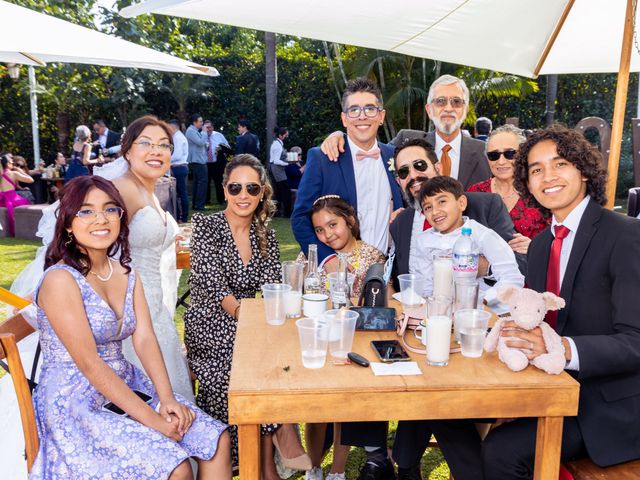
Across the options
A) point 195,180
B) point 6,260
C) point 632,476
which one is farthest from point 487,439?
point 195,180

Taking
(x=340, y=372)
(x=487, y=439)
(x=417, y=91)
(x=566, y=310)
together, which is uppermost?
(x=417, y=91)

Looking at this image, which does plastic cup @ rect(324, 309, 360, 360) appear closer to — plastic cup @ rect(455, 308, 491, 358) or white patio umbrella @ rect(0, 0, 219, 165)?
plastic cup @ rect(455, 308, 491, 358)

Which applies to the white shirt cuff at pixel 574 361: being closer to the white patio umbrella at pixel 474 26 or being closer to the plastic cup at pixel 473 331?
the plastic cup at pixel 473 331

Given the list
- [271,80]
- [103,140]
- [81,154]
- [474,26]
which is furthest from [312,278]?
[271,80]

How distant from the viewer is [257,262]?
12.1 ft

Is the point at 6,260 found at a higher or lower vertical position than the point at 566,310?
lower

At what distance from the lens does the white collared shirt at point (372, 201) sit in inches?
160

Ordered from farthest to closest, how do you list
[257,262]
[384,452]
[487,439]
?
1. [257,262]
2. [384,452]
3. [487,439]

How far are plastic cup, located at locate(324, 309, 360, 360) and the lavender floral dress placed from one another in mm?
670

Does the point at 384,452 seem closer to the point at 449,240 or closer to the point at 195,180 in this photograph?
the point at 449,240

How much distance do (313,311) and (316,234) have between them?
120cm

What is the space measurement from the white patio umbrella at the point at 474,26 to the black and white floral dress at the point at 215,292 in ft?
4.16

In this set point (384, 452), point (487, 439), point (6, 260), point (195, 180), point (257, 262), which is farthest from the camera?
point (195, 180)

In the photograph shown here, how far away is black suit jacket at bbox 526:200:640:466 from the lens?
2.27 meters
